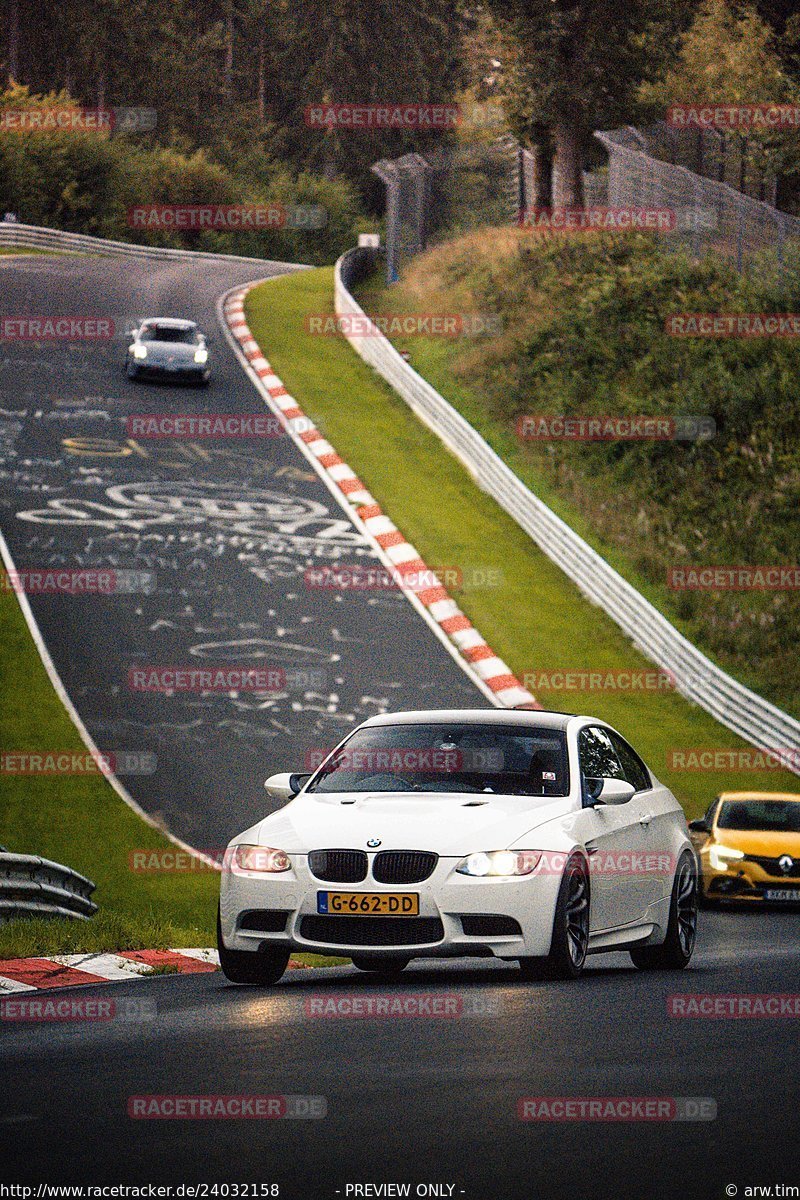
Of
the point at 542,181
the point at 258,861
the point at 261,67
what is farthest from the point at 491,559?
the point at 261,67

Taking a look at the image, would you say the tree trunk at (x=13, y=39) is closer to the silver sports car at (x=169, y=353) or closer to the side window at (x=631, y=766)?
the silver sports car at (x=169, y=353)

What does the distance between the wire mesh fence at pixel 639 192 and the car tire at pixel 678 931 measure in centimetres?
2838

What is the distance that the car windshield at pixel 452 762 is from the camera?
428 inches

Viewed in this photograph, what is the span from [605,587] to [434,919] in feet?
63.9

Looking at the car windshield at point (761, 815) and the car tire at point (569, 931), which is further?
the car windshield at point (761, 815)

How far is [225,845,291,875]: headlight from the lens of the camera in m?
10.2

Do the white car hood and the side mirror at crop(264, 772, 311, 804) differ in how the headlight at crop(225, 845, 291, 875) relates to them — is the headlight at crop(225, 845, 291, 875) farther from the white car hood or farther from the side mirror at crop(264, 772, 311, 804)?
the side mirror at crop(264, 772, 311, 804)

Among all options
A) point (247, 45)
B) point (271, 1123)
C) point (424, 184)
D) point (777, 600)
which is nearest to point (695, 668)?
point (777, 600)

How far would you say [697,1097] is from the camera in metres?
6.63

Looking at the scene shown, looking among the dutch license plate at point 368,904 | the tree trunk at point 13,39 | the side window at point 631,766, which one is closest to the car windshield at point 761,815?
the side window at point 631,766

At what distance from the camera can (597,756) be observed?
457 inches

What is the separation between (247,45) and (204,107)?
220 inches

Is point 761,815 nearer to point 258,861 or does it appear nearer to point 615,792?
point 615,792

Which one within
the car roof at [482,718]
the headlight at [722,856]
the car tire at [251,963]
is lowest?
the headlight at [722,856]
